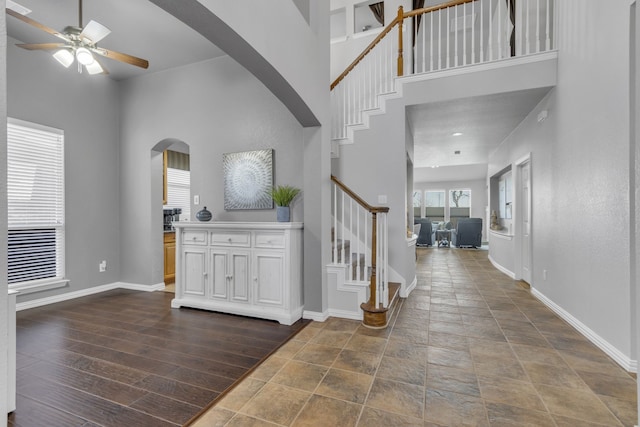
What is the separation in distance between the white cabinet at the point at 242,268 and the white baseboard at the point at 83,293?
1.18 metres

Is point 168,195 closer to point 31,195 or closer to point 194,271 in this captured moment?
point 31,195

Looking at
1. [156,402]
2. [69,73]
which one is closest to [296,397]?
[156,402]

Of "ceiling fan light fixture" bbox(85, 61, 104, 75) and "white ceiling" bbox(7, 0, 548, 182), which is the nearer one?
"ceiling fan light fixture" bbox(85, 61, 104, 75)

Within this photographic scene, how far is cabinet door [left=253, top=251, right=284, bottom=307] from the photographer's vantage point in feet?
10.5

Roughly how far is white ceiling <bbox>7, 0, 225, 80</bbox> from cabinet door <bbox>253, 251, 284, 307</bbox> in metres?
2.71

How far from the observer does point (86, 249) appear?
4.27 meters

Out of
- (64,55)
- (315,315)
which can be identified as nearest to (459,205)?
(315,315)

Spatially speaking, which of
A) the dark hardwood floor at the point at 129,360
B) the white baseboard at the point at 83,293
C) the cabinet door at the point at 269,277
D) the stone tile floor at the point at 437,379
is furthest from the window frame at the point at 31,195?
the stone tile floor at the point at 437,379

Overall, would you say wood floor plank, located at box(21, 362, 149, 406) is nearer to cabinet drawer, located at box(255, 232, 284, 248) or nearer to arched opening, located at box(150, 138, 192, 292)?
cabinet drawer, located at box(255, 232, 284, 248)

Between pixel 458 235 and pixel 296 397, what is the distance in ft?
29.6

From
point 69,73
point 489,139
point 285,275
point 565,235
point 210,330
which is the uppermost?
point 69,73

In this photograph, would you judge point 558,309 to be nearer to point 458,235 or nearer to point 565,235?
point 565,235

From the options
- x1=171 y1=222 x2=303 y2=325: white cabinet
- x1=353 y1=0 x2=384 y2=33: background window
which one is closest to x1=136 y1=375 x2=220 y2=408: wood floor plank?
x1=171 y1=222 x2=303 y2=325: white cabinet

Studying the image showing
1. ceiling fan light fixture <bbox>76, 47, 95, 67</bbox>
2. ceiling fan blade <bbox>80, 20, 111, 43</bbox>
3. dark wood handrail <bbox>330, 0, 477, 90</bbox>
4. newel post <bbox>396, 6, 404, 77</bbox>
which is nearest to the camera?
ceiling fan blade <bbox>80, 20, 111, 43</bbox>
